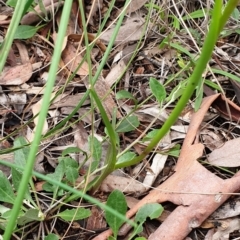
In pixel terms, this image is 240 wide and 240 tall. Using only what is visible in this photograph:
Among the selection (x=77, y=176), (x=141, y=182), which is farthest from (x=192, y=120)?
(x=77, y=176)

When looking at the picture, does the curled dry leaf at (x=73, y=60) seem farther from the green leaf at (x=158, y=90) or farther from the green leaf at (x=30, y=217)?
the green leaf at (x=30, y=217)

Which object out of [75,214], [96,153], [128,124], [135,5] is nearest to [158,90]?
[128,124]

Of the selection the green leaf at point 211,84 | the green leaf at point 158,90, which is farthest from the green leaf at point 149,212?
the green leaf at point 211,84

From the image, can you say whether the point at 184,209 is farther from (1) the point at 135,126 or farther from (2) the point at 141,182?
(1) the point at 135,126

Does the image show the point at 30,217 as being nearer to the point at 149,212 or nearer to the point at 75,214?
the point at 75,214

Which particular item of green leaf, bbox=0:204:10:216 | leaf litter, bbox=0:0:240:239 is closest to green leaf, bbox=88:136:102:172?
leaf litter, bbox=0:0:240:239
